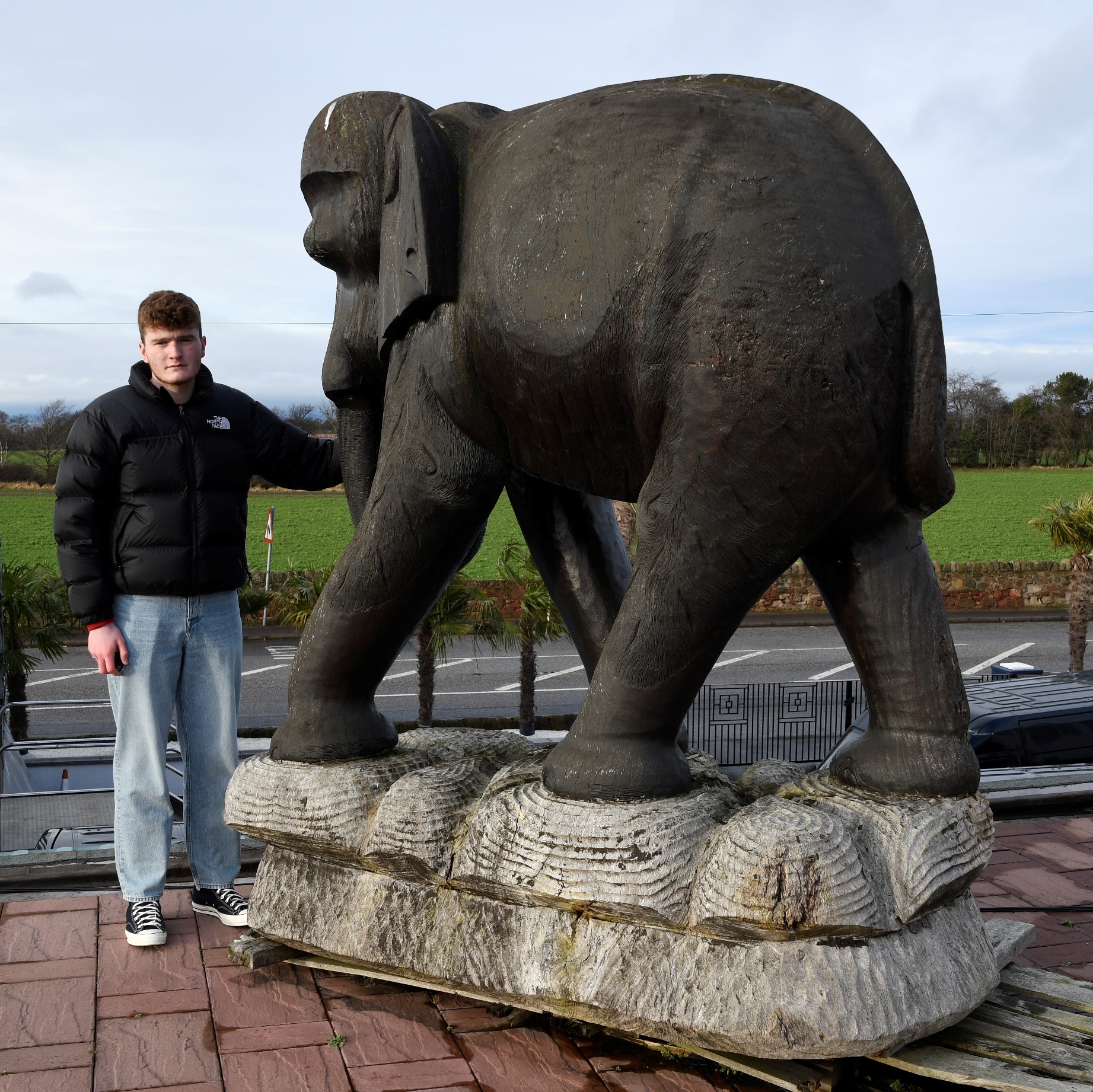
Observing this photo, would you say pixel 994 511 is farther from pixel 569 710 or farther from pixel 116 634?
pixel 116 634

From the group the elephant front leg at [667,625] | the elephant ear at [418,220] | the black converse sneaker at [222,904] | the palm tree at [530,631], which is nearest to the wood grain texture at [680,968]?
the elephant front leg at [667,625]

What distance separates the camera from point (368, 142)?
3.02m

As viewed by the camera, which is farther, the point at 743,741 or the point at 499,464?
the point at 743,741

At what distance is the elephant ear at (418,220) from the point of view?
2.82 meters

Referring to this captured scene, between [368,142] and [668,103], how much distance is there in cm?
86

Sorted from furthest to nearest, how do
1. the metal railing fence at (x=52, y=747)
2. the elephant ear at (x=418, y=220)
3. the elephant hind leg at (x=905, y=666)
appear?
1. the metal railing fence at (x=52, y=747)
2. the elephant ear at (x=418, y=220)
3. the elephant hind leg at (x=905, y=666)

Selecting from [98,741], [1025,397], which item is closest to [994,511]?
[1025,397]

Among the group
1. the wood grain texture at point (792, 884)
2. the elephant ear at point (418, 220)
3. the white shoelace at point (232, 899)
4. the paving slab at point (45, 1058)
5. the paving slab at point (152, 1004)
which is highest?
the elephant ear at point (418, 220)

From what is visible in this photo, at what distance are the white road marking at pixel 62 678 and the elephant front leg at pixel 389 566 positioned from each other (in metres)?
12.8

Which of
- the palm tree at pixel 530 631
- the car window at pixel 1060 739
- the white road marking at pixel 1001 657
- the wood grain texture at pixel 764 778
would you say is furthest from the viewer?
the white road marking at pixel 1001 657

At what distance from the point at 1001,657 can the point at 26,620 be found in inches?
536

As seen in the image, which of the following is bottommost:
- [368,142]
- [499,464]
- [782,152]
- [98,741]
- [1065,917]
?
[1065,917]

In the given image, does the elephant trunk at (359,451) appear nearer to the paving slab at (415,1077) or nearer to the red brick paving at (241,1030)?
the red brick paving at (241,1030)

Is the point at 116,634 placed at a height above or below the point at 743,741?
above
